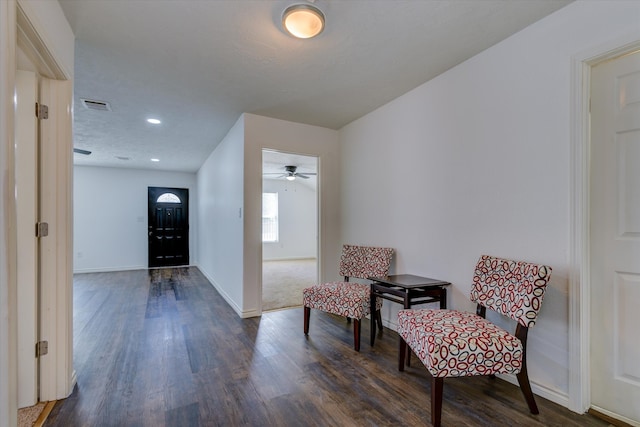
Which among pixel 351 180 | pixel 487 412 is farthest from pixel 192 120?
pixel 487 412

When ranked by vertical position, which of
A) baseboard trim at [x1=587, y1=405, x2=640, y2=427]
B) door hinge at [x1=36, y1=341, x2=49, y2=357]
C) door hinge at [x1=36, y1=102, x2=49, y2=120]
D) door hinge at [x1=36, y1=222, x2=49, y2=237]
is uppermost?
door hinge at [x1=36, y1=102, x2=49, y2=120]

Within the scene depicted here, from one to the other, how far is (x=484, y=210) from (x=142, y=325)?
3540 millimetres

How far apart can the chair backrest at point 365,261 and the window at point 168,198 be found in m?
5.64

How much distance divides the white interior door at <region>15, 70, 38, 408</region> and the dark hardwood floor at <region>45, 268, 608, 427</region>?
310 millimetres

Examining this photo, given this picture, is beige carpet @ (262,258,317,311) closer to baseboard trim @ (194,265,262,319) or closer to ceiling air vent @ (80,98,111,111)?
baseboard trim @ (194,265,262,319)

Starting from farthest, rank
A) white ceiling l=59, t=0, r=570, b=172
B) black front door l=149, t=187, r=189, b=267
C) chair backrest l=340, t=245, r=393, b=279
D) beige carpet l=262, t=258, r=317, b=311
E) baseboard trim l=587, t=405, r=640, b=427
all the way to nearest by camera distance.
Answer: black front door l=149, t=187, r=189, b=267, beige carpet l=262, t=258, r=317, b=311, chair backrest l=340, t=245, r=393, b=279, white ceiling l=59, t=0, r=570, b=172, baseboard trim l=587, t=405, r=640, b=427

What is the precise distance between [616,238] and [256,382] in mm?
2378

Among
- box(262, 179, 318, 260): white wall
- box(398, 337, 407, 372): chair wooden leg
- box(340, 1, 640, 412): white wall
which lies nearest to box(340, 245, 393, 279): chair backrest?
box(340, 1, 640, 412): white wall

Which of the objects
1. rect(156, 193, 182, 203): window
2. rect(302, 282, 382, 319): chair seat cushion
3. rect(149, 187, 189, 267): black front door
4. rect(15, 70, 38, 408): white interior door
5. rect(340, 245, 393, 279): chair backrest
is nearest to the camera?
rect(15, 70, 38, 408): white interior door

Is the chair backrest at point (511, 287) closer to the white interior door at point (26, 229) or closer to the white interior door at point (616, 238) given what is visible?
the white interior door at point (616, 238)

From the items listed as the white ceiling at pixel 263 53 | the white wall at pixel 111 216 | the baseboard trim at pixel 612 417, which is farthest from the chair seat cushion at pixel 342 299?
the white wall at pixel 111 216

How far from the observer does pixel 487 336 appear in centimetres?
163

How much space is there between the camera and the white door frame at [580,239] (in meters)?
1.68

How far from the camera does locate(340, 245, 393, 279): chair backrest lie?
2.99 metres
